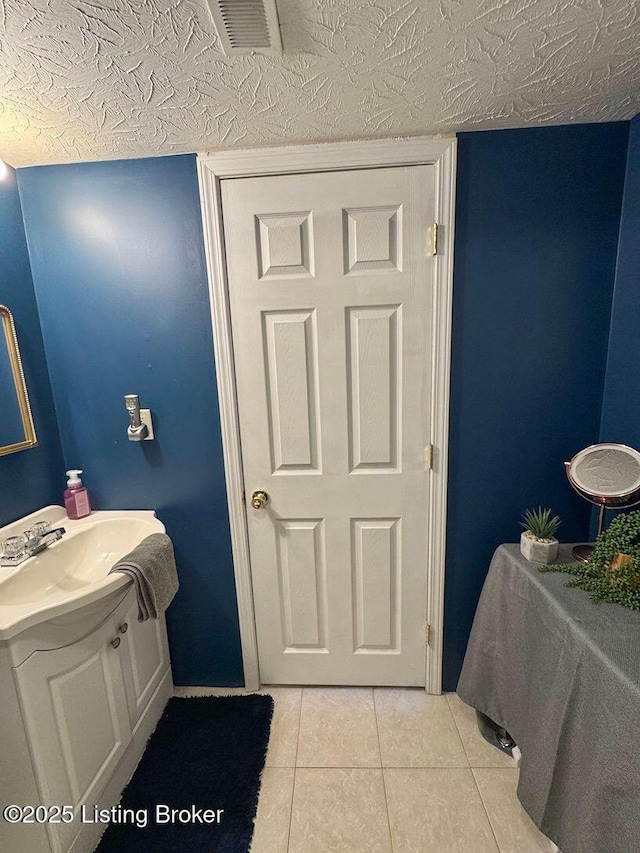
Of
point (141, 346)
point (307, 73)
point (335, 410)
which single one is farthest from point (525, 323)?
point (141, 346)

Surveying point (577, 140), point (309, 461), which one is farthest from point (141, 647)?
point (577, 140)

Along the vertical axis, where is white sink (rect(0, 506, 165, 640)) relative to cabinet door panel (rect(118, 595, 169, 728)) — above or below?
above

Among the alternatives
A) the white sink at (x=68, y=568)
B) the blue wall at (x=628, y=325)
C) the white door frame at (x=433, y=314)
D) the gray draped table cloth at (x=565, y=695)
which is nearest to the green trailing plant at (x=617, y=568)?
the gray draped table cloth at (x=565, y=695)

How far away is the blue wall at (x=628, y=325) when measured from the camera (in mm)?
1178

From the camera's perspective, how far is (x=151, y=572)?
3.74 feet

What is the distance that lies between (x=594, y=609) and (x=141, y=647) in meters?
1.52

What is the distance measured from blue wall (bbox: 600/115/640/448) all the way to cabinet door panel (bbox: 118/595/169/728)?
186cm

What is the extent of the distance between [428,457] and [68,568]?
1.37 m

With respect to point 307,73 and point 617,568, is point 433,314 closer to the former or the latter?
point 307,73

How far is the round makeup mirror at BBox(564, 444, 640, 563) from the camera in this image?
3.57ft

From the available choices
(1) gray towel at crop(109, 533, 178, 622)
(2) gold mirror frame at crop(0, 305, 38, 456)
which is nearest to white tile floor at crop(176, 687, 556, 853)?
(1) gray towel at crop(109, 533, 178, 622)

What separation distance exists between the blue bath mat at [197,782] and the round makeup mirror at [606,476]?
1.38m

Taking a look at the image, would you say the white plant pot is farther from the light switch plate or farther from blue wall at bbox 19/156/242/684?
the light switch plate

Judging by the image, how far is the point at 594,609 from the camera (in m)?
0.97
